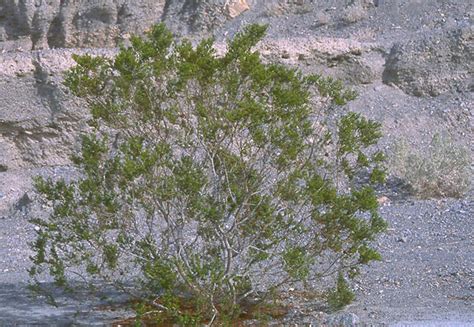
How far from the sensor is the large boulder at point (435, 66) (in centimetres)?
1560

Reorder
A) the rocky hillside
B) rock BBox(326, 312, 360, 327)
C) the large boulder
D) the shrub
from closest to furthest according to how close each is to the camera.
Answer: rock BBox(326, 312, 360, 327), the shrub, the rocky hillside, the large boulder

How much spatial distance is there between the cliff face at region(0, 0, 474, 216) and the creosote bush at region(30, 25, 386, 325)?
647 cm

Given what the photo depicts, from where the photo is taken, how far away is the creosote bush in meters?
6.81

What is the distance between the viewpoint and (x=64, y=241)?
7.33 metres

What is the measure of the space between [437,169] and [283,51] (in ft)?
10.9

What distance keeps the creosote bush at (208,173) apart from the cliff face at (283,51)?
21.2 feet

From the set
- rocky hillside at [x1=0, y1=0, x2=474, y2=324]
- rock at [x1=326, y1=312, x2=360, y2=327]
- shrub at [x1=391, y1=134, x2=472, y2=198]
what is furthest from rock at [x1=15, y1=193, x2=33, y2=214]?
rock at [x1=326, y1=312, x2=360, y2=327]

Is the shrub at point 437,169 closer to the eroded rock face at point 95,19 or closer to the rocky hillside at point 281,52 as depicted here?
the rocky hillside at point 281,52

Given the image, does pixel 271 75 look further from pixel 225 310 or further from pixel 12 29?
pixel 12 29

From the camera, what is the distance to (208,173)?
721 centimetres

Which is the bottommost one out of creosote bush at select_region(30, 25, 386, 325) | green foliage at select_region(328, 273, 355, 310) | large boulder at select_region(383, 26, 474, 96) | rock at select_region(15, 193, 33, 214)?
rock at select_region(15, 193, 33, 214)

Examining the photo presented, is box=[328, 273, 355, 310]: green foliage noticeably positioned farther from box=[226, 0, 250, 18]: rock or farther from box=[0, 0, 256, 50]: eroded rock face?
box=[226, 0, 250, 18]: rock

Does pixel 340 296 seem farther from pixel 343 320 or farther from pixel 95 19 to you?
pixel 95 19

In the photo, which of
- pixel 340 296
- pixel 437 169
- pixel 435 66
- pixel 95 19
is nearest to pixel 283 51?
pixel 435 66
